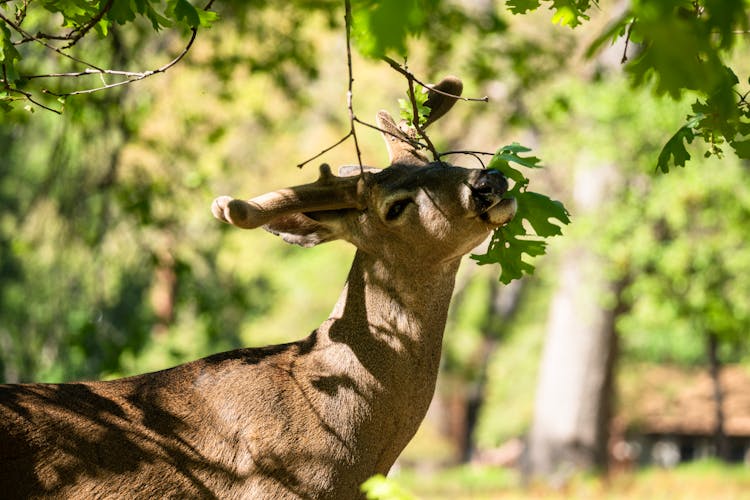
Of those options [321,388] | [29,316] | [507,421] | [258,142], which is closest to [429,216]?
[321,388]

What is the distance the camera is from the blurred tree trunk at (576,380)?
17094 mm

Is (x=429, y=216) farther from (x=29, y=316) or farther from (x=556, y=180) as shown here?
(x=556, y=180)

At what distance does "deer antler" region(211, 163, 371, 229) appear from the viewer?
351cm

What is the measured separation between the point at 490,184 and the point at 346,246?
2490cm

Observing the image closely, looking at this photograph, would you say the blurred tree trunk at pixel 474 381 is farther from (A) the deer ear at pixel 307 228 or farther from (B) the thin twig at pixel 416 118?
(B) the thin twig at pixel 416 118

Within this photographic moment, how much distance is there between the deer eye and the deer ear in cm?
27

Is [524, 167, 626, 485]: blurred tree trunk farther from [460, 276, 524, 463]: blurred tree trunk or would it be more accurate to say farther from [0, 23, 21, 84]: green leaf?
[0, 23, 21, 84]: green leaf

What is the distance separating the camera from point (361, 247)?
4051 mm

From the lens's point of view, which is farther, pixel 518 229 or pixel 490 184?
pixel 518 229

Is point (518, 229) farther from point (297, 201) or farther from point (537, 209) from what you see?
point (297, 201)

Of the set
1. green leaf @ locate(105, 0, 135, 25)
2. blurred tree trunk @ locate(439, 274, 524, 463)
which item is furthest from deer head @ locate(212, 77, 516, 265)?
blurred tree trunk @ locate(439, 274, 524, 463)

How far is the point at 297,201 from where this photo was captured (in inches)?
150

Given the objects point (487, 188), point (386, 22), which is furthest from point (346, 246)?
point (386, 22)

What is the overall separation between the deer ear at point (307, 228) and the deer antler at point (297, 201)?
0.09 m
